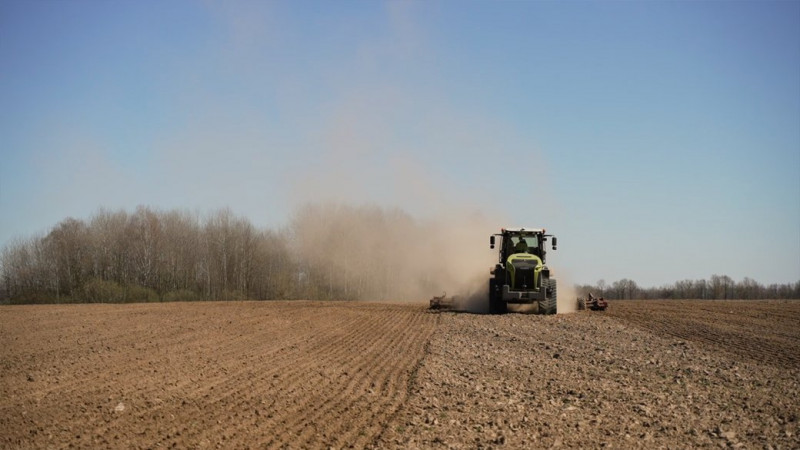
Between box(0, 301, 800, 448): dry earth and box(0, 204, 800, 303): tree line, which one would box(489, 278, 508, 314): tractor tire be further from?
box(0, 204, 800, 303): tree line

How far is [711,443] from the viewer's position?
8625mm

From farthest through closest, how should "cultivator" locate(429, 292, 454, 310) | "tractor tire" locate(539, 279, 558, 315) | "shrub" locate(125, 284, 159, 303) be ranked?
"shrub" locate(125, 284, 159, 303), "cultivator" locate(429, 292, 454, 310), "tractor tire" locate(539, 279, 558, 315)

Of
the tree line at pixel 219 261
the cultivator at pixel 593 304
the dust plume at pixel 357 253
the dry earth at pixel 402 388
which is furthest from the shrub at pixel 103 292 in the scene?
the cultivator at pixel 593 304

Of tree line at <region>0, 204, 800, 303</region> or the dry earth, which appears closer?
the dry earth

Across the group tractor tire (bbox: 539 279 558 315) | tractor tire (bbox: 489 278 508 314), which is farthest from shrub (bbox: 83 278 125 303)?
tractor tire (bbox: 539 279 558 315)

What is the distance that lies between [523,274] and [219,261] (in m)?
46.4

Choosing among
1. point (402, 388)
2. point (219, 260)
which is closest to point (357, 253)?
point (219, 260)

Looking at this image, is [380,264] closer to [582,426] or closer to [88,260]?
[88,260]

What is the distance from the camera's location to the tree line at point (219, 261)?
200 feet

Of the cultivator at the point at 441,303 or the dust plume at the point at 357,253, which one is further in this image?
the dust plume at the point at 357,253

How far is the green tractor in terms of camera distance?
27.8 meters

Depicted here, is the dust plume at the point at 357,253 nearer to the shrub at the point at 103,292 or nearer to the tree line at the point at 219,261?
the tree line at the point at 219,261

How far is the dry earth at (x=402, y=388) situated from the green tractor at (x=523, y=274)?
4419mm

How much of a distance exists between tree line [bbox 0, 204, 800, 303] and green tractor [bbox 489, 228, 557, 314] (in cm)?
2608
